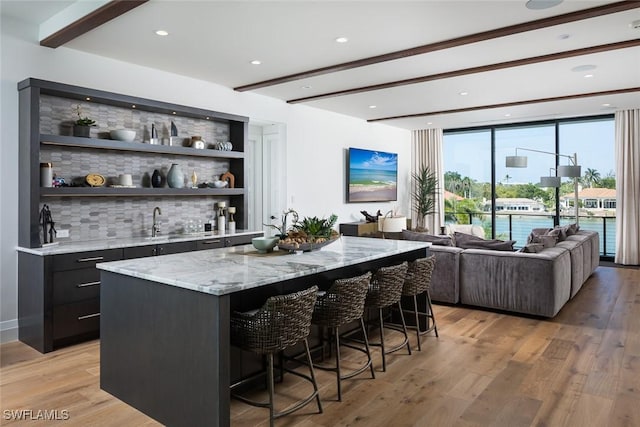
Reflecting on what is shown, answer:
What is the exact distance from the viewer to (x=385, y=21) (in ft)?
12.2

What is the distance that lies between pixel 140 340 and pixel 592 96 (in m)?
6.69

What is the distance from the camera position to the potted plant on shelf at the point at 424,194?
32.0 feet

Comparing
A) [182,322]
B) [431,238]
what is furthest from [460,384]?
[431,238]

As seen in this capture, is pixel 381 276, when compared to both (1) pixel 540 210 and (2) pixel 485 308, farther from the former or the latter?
(1) pixel 540 210

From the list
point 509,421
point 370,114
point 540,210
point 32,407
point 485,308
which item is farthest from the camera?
point 540,210

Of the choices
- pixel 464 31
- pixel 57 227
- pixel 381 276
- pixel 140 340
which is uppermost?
pixel 464 31

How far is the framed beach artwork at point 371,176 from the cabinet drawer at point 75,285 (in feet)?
16.1

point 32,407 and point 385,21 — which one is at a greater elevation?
point 385,21

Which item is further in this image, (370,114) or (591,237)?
(370,114)

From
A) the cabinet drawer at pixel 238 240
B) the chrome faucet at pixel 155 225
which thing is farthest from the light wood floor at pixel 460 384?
the cabinet drawer at pixel 238 240

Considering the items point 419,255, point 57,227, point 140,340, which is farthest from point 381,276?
point 57,227

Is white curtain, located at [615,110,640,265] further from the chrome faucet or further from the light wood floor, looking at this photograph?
the chrome faucet

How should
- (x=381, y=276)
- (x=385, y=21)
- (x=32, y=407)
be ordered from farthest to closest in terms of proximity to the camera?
(x=385, y=21)
(x=381, y=276)
(x=32, y=407)

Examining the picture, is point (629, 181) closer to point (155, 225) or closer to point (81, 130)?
point (155, 225)
